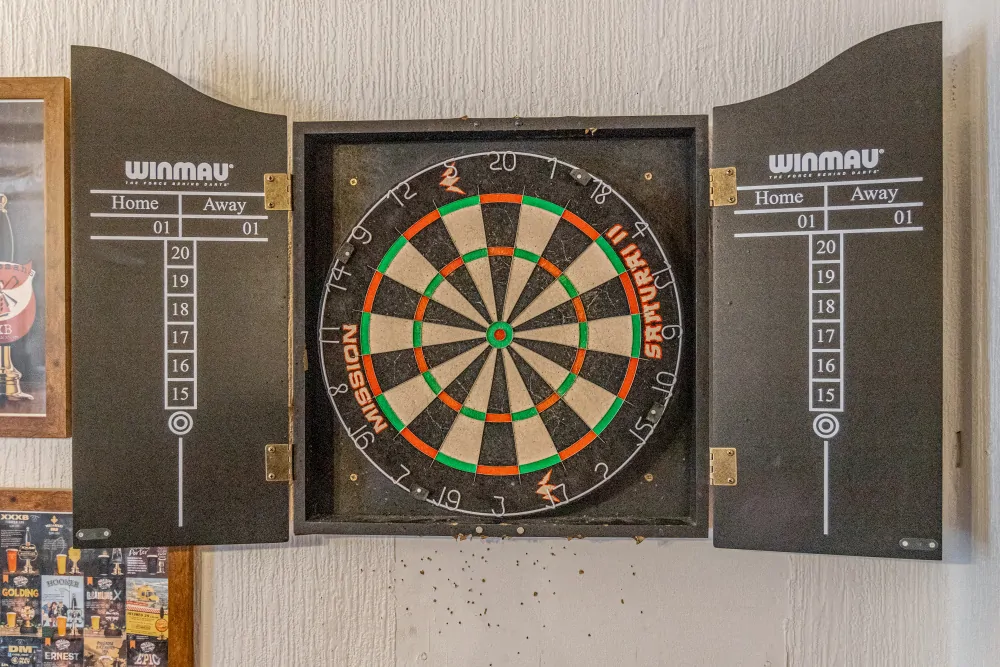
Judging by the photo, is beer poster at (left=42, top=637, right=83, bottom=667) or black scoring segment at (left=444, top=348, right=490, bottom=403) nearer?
black scoring segment at (left=444, top=348, right=490, bottom=403)

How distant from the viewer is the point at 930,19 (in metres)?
1.38

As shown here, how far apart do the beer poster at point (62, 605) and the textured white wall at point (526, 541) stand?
10.1 inches

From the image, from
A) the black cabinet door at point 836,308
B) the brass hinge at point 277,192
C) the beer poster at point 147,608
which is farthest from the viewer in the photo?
the beer poster at point 147,608

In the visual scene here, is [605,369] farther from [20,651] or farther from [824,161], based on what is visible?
[20,651]

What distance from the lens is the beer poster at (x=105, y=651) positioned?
1.46 metres

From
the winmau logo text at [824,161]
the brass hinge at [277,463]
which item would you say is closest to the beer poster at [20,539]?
the brass hinge at [277,463]

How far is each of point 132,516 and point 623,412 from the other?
3.49ft

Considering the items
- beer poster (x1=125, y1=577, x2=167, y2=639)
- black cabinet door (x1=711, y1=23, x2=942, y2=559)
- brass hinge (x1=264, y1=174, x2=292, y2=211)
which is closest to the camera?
black cabinet door (x1=711, y1=23, x2=942, y2=559)

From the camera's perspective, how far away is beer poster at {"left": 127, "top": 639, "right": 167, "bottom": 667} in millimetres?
1453

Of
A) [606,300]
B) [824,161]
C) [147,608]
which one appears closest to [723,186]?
[824,161]

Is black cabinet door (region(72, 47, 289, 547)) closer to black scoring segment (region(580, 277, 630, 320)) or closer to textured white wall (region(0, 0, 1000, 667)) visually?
textured white wall (region(0, 0, 1000, 667))

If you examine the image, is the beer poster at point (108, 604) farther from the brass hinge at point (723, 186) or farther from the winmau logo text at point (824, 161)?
the winmau logo text at point (824, 161)

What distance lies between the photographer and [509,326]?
1.35 meters

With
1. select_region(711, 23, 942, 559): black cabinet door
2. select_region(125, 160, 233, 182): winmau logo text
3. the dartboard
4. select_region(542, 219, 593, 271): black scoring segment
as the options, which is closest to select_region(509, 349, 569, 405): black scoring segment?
the dartboard
